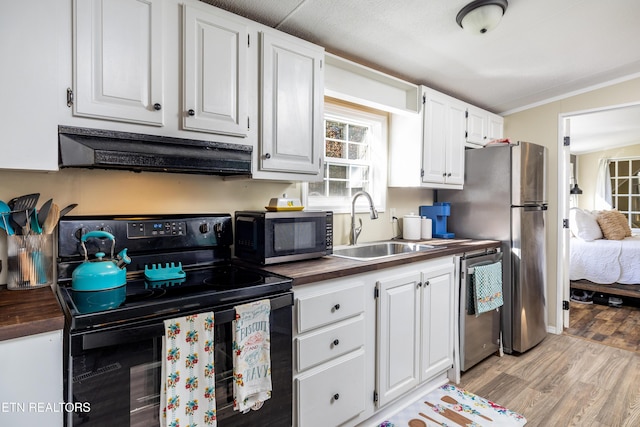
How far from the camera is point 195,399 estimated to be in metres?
1.15

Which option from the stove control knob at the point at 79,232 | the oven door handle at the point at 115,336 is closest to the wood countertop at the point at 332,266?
the oven door handle at the point at 115,336

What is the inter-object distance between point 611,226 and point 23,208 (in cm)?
582

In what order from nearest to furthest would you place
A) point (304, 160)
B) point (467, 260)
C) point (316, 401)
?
1. point (316, 401)
2. point (304, 160)
3. point (467, 260)

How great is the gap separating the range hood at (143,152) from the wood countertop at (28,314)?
479mm

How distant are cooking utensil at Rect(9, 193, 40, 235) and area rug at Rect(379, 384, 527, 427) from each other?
6.48 ft

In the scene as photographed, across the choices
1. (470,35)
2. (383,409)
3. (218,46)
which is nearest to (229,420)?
(383,409)

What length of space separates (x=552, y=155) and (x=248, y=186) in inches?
121

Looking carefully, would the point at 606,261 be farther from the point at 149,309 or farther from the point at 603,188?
the point at 149,309

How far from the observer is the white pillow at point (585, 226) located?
175 inches

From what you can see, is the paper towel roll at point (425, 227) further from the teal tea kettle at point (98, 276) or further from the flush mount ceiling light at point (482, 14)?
the teal tea kettle at point (98, 276)

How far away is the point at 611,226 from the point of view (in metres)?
4.49

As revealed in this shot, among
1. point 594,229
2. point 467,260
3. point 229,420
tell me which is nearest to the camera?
point 229,420

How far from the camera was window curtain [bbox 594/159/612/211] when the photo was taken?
6297mm

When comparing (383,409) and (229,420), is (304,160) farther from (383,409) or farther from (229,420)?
(383,409)
